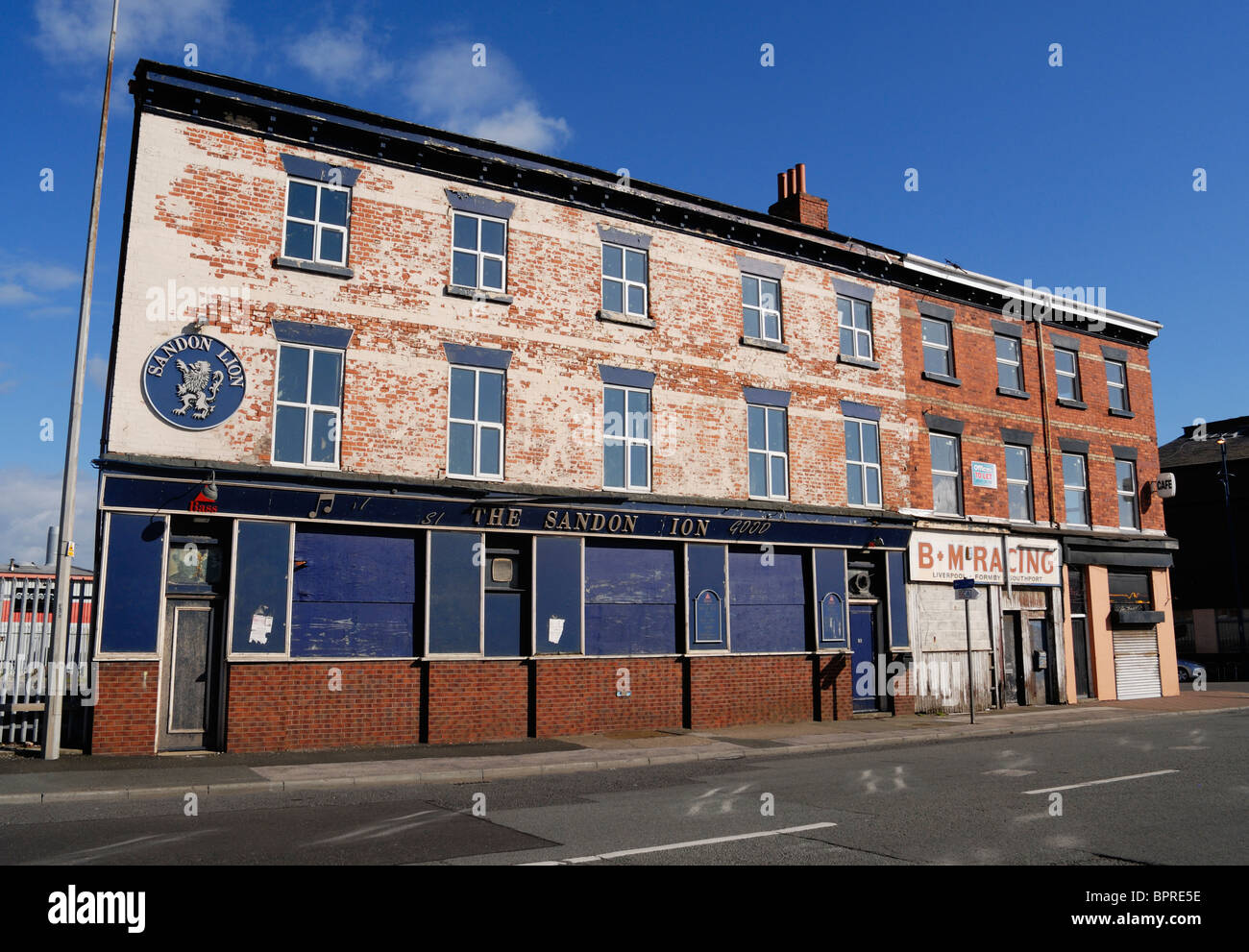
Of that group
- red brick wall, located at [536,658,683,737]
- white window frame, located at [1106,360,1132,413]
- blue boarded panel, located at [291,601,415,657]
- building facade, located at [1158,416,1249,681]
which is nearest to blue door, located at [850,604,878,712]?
red brick wall, located at [536,658,683,737]

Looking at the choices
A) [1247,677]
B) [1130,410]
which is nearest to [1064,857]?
[1130,410]

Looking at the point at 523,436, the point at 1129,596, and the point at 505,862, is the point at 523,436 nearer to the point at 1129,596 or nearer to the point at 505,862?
the point at 505,862

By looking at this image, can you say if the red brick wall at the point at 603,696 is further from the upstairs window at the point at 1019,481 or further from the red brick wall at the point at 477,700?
the upstairs window at the point at 1019,481

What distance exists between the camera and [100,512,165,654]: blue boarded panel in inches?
559

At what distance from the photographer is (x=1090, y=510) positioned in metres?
27.5

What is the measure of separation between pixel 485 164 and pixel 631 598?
9.03 metres

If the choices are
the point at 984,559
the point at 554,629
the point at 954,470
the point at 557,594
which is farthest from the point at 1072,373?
the point at 554,629

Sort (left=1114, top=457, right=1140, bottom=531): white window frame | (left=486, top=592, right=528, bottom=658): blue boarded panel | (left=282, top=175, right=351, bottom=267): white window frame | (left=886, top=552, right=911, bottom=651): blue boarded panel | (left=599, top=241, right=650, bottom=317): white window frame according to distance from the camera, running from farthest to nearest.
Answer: (left=1114, top=457, right=1140, bottom=531): white window frame, (left=886, top=552, right=911, bottom=651): blue boarded panel, (left=599, top=241, right=650, bottom=317): white window frame, (left=486, top=592, right=528, bottom=658): blue boarded panel, (left=282, top=175, right=351, bottom=267): white window frame

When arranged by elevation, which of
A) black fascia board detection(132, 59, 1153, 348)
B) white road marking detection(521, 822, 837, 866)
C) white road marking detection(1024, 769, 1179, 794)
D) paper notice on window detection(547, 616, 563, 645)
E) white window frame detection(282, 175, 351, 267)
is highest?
black fascia board detection(132, 59, 1153, 348)

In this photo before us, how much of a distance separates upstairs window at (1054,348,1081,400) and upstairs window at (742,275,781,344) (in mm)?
10542

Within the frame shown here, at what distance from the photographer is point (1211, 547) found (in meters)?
49.6

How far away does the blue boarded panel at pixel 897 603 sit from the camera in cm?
2248

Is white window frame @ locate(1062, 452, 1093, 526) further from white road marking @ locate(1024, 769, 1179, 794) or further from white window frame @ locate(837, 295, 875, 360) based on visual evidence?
white road marking @ locate(1024, 769, 1179, 794)

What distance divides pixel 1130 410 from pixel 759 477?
598 inches
